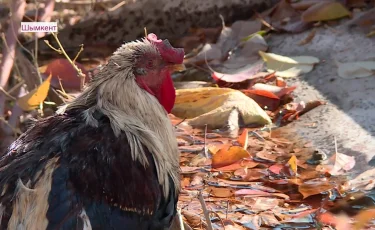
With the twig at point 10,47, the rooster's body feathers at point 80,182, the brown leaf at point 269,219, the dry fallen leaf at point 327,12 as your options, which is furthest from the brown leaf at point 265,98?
the rooster's body feathers at point 80,182

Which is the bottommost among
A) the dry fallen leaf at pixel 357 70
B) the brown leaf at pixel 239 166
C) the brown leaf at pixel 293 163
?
the brown leaf at pixel 239 166

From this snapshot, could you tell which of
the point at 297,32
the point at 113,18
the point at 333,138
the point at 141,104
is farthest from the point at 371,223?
the point at 113,18

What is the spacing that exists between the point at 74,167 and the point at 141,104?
0.49m

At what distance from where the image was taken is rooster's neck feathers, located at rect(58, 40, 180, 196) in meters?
2.99

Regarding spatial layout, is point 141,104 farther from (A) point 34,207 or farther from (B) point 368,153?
(B) point 368,153

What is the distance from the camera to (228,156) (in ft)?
13.8

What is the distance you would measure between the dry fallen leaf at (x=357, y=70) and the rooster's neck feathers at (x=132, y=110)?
198cm

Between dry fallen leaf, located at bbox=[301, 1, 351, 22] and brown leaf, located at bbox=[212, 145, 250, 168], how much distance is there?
5.82ft

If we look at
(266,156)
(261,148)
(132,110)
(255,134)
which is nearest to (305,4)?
(255,134)

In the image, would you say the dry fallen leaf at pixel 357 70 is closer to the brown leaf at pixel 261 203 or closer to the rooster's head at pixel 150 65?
the brown leaf at pixel 261 203

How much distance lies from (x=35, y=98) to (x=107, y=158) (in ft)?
5.18

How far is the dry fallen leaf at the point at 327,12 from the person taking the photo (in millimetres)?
5598

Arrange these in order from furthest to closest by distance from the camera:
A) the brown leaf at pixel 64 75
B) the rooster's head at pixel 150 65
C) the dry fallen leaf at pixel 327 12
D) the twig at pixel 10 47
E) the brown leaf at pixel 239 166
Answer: the dry fallen leaf at pixel 327 12 → the brown leaf at pixel 64 75 → the twig at pixel 10 47 → the brown leaf at pixel 239 166 → the rooster's head at pixel 150 65

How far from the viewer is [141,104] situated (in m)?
3.11
